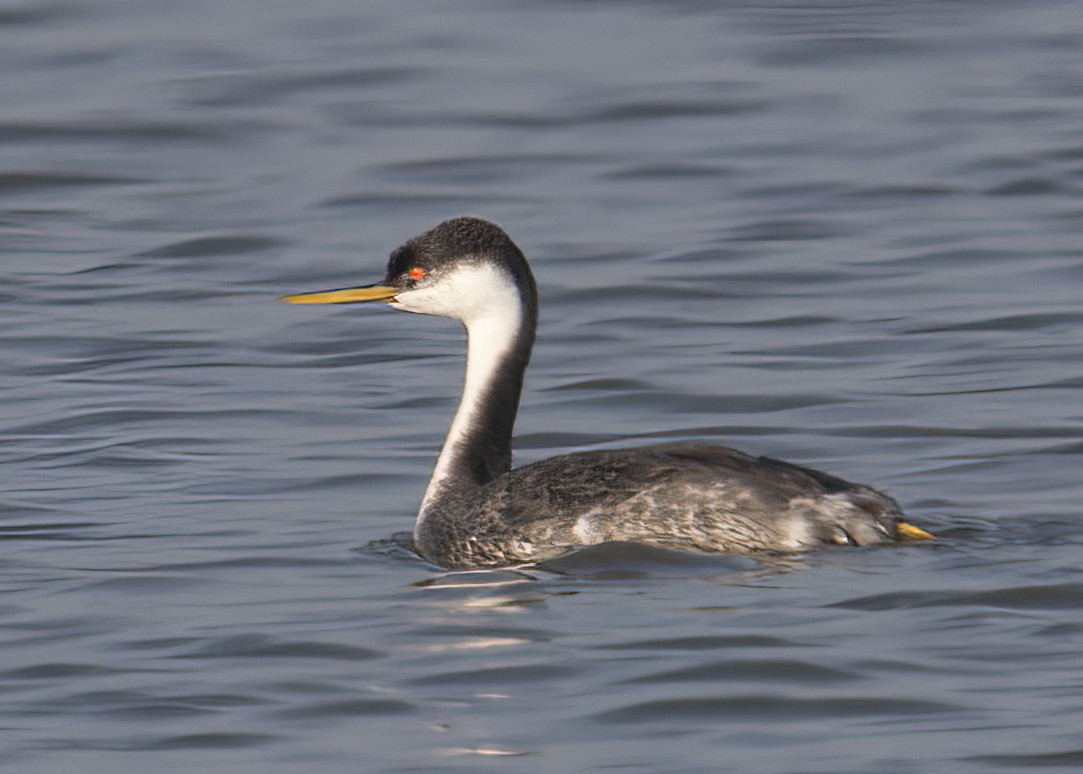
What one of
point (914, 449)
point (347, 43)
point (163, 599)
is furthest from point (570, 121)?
point (163, 599)

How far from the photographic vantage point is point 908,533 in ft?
30.4

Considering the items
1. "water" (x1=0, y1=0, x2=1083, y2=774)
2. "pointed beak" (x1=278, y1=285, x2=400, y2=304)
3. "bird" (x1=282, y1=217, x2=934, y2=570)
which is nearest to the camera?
"water" (x1=0, y1=0, x2=1083, y2=774)

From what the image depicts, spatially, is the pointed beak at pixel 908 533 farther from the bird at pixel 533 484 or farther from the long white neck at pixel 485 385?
the long white neck at pixel 485 385

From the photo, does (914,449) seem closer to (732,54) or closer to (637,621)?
(637,621)

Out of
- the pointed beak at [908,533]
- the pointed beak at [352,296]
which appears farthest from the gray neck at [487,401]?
the pointed beak at [908,533]

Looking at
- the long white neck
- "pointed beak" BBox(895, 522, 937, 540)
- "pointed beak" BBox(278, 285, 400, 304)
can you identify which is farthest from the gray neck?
"pointed beak" BBox(895, 522, 937, 540)

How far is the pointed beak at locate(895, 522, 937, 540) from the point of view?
9.26 metres

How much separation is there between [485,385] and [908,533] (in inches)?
67.4

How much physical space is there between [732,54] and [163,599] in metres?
12.6

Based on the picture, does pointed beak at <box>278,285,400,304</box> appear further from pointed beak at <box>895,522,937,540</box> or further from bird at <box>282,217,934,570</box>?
pointed beak at <box>895,522,937,540</box>

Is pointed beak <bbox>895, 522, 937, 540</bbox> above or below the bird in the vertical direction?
below

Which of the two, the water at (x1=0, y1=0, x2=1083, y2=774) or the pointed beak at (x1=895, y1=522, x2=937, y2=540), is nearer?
the water at (x1=0, y1=0, x2=1083, y2=774)

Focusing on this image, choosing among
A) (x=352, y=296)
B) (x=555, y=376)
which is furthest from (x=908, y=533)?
(x=555, y=376)

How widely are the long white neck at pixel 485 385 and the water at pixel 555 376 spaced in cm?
44
